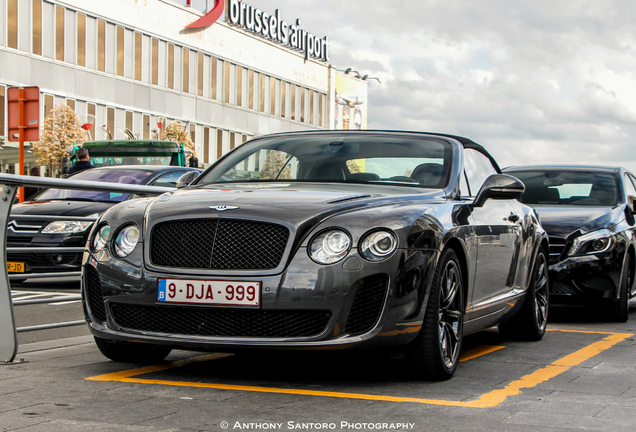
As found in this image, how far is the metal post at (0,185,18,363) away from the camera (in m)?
5.85

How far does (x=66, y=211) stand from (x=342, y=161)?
624 cm

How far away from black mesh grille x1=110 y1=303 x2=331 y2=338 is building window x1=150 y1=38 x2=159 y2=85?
48474 millimetres

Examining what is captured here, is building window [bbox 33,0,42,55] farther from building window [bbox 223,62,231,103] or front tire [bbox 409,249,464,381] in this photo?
front tire [bbox 409,249,464,381]

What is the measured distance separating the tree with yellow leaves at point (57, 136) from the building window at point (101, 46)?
8220mm

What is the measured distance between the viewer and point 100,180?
1335 cm

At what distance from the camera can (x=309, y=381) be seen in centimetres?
529

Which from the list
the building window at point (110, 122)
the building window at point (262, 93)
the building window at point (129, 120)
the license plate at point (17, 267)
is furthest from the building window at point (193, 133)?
the license plate at point (17, 267)

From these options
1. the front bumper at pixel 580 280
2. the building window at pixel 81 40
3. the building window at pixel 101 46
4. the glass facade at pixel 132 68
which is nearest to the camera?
the front bumper at pixel 580 280

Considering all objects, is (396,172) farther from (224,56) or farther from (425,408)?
(224,56)

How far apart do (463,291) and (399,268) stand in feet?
3.24

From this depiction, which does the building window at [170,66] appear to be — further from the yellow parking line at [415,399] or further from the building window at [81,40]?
the yellow parking line at [415,399]

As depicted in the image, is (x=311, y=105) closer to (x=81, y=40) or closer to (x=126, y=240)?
(x=81, y=40)

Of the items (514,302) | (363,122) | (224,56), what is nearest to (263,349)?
(514,302)

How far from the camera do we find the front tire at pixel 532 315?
7.45m
